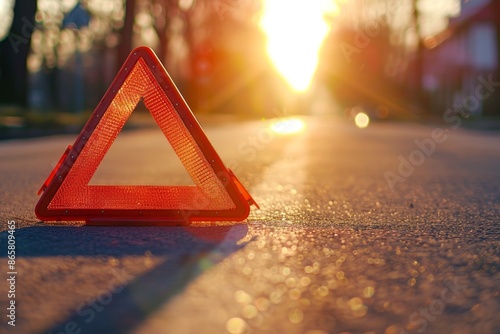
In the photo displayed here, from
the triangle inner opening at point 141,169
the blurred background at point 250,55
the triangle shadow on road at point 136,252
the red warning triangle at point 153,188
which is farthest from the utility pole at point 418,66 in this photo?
the triangle shadow on road at point 136,252

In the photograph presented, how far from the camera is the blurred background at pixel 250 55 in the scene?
3050cm

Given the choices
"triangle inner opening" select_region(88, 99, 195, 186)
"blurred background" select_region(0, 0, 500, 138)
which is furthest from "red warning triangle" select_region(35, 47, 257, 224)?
"blurred background" select_region(0, 0, 500, 138)

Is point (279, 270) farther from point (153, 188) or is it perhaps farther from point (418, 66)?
point (418, 66)

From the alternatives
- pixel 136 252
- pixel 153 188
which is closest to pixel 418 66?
pixel 153 188

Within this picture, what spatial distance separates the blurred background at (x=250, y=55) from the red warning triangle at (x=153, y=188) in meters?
16.6

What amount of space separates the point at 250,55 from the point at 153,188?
72063mm

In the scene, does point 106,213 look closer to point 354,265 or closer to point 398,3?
point 354,265

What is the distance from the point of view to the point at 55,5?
3978 centimetres

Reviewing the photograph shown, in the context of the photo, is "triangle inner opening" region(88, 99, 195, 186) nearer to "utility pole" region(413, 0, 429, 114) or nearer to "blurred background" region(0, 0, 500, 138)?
"blurred background" region(0, 0, 500, 138)

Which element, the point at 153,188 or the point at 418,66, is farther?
the point at 418,66

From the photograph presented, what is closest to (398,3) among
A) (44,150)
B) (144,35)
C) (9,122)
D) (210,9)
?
(210,9)

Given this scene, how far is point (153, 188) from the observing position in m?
6.33

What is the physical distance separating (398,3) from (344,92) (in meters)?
29.1

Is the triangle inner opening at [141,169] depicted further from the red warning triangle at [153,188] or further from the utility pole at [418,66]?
the utility pole at [418,66]
